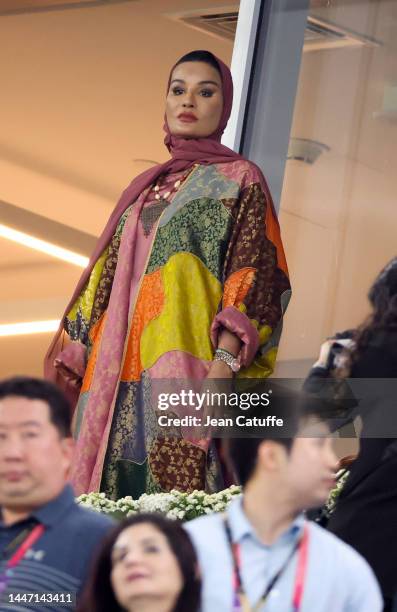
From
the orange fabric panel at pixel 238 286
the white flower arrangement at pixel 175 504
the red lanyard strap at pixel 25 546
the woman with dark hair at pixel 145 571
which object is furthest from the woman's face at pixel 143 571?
the orange fabric panel at pixel 238 286

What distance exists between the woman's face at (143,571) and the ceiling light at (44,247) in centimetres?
464

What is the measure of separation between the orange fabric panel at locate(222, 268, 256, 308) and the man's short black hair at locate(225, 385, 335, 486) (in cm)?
135

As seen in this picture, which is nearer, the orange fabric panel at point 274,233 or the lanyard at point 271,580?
the lanyard at point 271,580

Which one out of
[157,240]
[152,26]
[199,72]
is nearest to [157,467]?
[157,240]

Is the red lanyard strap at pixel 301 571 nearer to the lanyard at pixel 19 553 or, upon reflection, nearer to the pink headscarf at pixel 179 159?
the lanyard at pixel 19 553

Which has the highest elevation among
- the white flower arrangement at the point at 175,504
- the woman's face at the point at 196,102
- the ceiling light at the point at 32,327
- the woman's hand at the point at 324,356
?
the ceiling light at the point at 32,327

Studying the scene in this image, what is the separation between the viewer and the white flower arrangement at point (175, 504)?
279cm

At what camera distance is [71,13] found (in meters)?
Result: 5.88

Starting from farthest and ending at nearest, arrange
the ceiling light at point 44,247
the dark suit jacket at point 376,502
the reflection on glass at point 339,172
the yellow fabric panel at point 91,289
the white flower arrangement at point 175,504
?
the ceiling light at point 44,247 < the reflection on glass at point 339,172 < the yellow fabric panel at point 91,289 < the white flower arrangement at point 175,504 < the dark suit jacket at point 376,502

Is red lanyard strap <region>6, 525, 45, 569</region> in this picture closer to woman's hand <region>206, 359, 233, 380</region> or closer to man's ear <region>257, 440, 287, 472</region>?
man's ear <region>257, 440, 287, 472</region>

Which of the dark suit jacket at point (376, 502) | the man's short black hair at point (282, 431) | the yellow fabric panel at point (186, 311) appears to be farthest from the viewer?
the yellow fabric panel at point (186, 311)

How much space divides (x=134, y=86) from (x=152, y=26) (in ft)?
0.85

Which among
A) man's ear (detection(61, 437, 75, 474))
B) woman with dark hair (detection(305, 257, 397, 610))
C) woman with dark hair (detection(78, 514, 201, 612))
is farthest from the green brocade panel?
woman with dark hair (detection(78, 514, 201, 612))

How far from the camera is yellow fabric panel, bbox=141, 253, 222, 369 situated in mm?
3291
